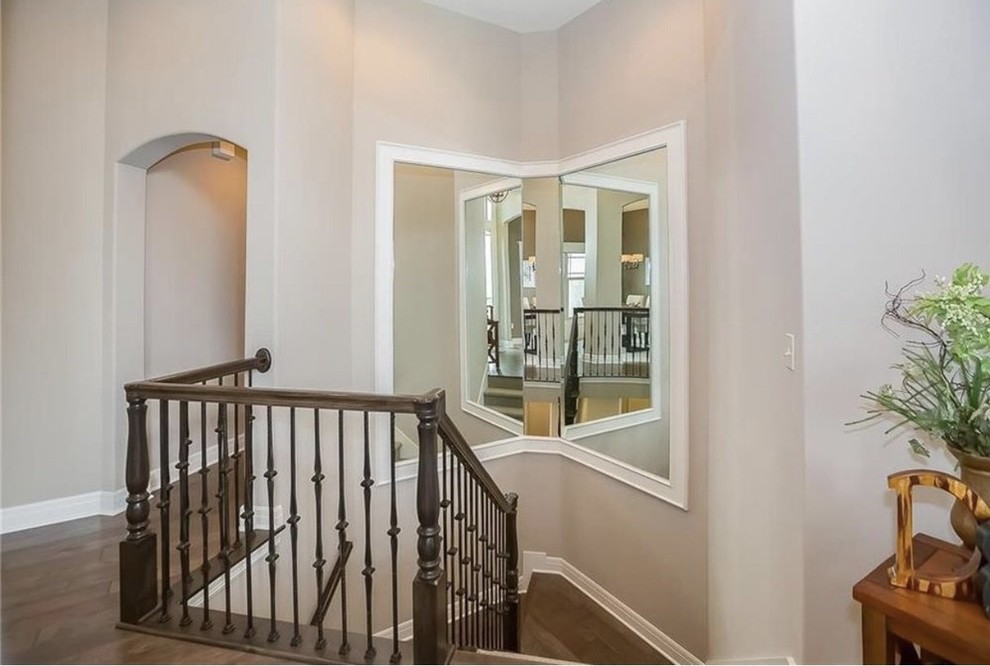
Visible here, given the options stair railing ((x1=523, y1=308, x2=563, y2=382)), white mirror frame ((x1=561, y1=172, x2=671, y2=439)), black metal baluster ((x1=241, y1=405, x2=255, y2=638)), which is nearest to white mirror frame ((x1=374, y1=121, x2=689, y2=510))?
white mirror frame ((x1=561, y1=172, x2=671, y2=439))

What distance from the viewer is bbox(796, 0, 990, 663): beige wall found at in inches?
61.0

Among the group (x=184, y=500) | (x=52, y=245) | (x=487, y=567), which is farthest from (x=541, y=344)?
(x=52, y=245)

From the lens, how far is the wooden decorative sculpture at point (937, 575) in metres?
1.06

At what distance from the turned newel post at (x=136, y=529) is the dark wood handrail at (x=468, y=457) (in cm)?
112

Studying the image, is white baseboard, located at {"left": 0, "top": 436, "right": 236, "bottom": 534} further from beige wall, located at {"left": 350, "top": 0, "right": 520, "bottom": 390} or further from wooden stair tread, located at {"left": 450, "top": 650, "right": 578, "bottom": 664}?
beige wall, located at {"left": 350, "top": 0, "right": 520, "bottom": 390}

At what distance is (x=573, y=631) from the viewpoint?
319 centimetres

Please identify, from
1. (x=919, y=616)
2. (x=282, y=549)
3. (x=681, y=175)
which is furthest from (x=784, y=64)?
(x=282, y=549)

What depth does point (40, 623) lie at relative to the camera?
1.84m

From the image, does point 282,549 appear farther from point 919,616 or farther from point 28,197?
point 919,616

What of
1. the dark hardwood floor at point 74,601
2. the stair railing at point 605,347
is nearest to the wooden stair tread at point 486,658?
the dark hardwood floor at point 74,601

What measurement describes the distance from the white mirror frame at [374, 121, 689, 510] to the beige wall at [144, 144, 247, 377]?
4.33 feet

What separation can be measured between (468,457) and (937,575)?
1516mm

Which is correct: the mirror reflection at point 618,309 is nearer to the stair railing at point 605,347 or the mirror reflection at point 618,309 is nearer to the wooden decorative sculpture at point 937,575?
the stair railing at point 605,347

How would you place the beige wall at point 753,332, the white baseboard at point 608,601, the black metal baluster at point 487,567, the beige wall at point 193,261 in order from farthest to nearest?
the beige wall at point 193,261, the white baseboard at point 608,601, the black metal baluster at point 487,567, the beige wall at point 753,332
